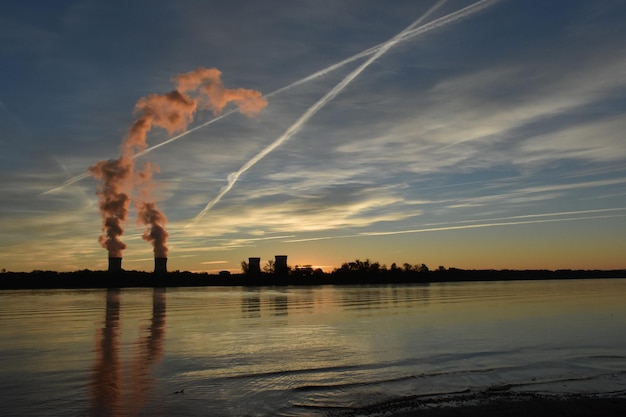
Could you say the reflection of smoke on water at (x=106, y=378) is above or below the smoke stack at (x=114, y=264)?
below

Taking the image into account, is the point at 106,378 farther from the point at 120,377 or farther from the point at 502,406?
the point at 502,406

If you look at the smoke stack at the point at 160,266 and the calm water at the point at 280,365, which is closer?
the calm water at the point at 280,365

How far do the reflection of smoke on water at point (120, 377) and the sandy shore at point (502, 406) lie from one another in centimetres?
662

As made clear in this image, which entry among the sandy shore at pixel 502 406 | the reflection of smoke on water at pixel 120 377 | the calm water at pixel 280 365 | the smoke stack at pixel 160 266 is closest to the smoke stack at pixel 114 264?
the smoke stack at pixel 160 266

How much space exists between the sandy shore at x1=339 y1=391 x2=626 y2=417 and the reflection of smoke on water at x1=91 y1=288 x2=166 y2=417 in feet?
21.7

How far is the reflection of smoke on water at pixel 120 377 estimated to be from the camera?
15.2m

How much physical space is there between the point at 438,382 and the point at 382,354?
6.49m

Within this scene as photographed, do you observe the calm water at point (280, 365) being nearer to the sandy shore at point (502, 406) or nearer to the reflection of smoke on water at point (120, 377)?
the reflection of smoke on water at point (120, 377)

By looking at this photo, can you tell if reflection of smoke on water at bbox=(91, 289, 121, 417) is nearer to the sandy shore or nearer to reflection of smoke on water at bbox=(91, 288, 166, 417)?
reflection of smoke on water at bbox=(91, 288, 166, 417)

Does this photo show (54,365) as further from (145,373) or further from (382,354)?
(382,354)

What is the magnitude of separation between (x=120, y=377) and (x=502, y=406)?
43.2ft

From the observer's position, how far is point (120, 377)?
19297 millimetres

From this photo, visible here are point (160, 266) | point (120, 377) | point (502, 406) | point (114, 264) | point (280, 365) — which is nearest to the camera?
point (502, 406)

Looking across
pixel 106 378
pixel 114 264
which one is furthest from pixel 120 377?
pixel 114 264
